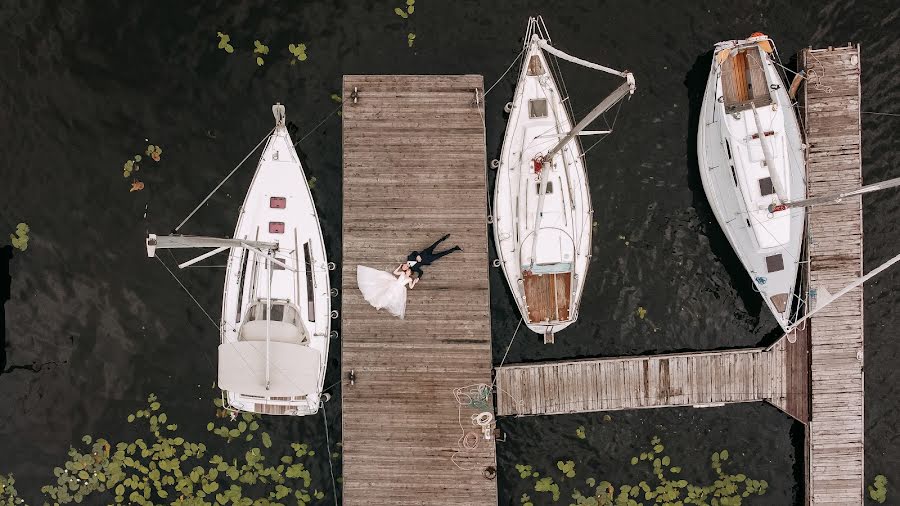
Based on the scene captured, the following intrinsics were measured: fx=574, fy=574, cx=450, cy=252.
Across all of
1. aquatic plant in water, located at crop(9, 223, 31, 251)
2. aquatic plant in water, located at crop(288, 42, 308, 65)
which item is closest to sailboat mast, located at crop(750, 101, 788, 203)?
aquatic plant in water, located at crop(288, 42, 308, 65)

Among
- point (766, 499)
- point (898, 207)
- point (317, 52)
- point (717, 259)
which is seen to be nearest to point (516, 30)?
point (317, 52)

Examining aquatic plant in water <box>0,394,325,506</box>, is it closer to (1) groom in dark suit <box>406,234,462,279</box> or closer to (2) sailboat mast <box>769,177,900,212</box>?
(1) groom in dark suit <box>406,234,462,279</box>

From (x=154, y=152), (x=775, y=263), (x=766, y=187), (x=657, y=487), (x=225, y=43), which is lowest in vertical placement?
(x=657, y=487)

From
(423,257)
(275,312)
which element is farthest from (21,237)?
(423,257)

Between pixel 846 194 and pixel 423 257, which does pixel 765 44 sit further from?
pixel 423 257

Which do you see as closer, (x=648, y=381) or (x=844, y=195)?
(x=844, y=195)
